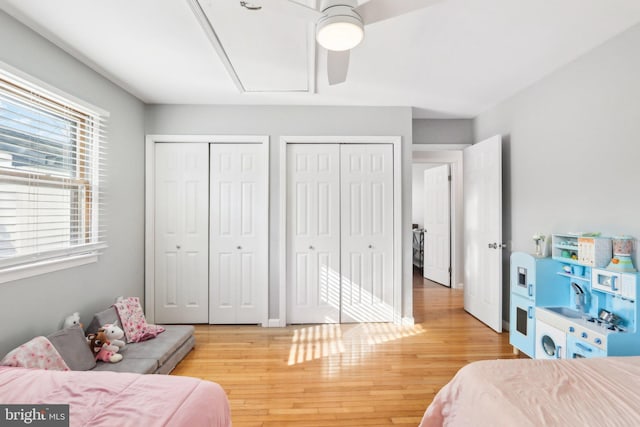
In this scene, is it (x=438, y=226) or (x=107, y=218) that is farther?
(x=438, y=226)

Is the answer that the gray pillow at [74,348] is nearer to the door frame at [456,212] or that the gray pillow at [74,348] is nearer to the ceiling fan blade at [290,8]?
the ceiling fan blade at [290,8]

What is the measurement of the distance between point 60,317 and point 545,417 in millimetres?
2987

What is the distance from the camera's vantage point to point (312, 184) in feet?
12.1

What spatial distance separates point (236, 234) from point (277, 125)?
133 cm

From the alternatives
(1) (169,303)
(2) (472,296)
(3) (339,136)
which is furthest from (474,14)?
(1) (169,303)

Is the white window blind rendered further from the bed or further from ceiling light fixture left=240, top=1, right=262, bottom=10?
the bed

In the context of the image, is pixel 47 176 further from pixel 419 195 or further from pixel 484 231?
pixel 419 195

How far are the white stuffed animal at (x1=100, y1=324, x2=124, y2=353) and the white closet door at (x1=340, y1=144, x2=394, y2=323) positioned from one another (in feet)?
7.16

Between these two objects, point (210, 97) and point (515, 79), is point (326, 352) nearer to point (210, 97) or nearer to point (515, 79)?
point (210, 97)

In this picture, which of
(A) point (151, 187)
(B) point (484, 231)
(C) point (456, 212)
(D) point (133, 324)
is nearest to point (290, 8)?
(D) point (133, 324)

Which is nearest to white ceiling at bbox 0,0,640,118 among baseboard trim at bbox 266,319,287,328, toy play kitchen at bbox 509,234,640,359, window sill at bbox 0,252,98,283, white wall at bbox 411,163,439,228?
toy play kitchen at bbox 509,234,640,359

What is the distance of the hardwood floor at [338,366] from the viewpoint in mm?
2076

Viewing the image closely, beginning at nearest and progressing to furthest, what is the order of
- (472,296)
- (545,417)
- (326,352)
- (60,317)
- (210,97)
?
(545,417) → (60,317) → (326,352) → (210,97) → (472,296)

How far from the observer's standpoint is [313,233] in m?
3.68
